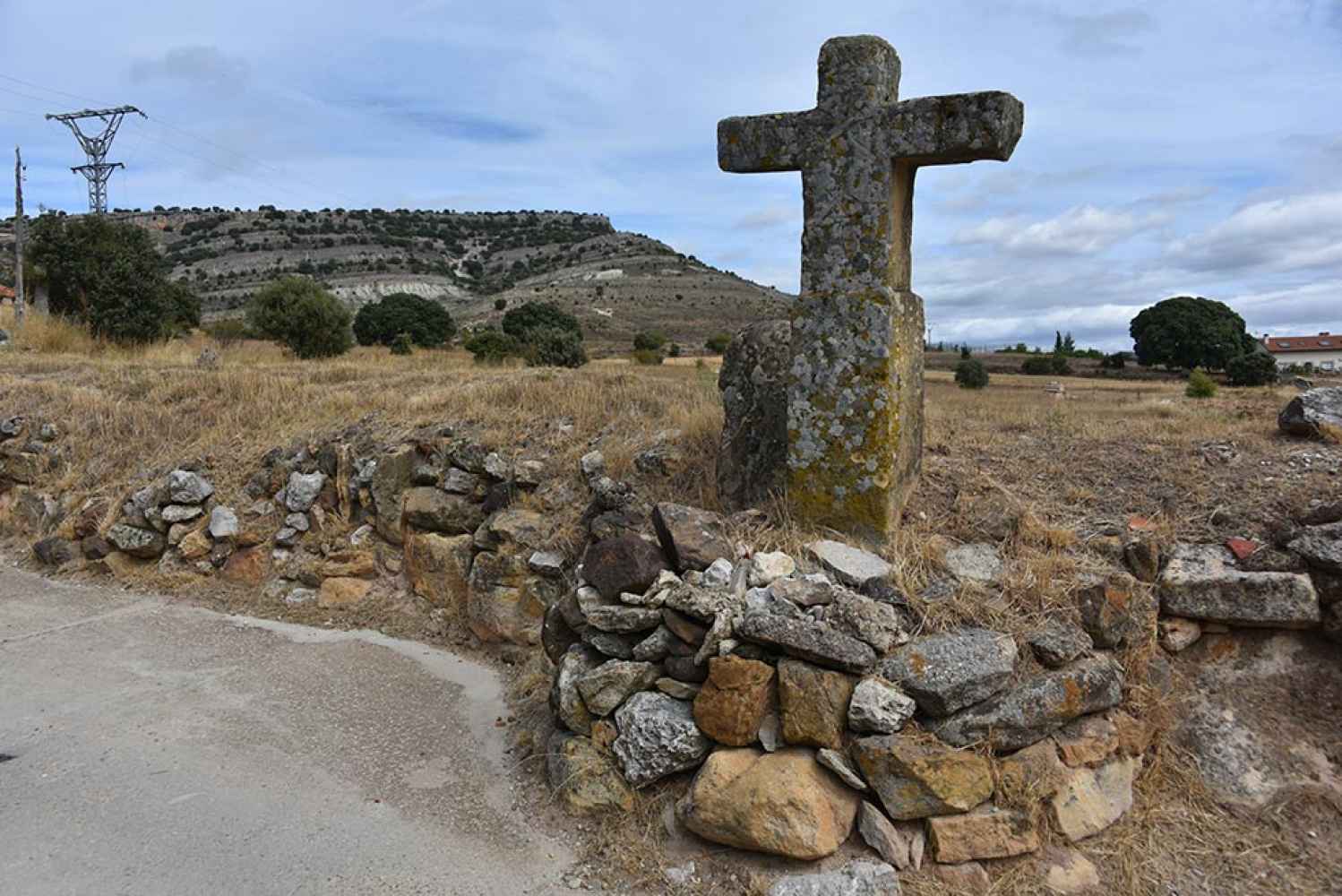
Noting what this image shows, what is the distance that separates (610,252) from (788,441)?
218ft

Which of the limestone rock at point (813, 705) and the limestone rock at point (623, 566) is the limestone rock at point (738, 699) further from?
the limestone rock at point (623, 566)

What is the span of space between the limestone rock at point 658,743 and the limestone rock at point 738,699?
13 centimetres

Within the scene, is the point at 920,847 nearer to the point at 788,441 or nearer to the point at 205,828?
the point at 788,441

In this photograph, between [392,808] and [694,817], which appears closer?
[694,817]

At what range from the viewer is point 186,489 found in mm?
8086

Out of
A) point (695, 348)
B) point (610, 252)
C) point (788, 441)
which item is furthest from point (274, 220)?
point (788, 441)

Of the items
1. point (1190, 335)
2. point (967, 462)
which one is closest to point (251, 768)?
point (967, 462)

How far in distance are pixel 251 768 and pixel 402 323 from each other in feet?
99.7

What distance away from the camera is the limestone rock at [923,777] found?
3461 millimetres

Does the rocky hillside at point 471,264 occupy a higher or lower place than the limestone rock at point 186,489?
higher

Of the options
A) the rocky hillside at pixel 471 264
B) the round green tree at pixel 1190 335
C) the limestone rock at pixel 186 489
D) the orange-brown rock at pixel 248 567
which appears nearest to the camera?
the orange-brown rock at pixel 248 567

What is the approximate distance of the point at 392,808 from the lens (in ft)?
13.5

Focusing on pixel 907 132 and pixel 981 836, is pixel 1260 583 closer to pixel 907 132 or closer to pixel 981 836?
pixel 981 836

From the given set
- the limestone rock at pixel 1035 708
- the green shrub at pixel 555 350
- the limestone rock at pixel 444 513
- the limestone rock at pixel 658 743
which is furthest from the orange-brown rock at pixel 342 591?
the green shrub at pixel 555 350
